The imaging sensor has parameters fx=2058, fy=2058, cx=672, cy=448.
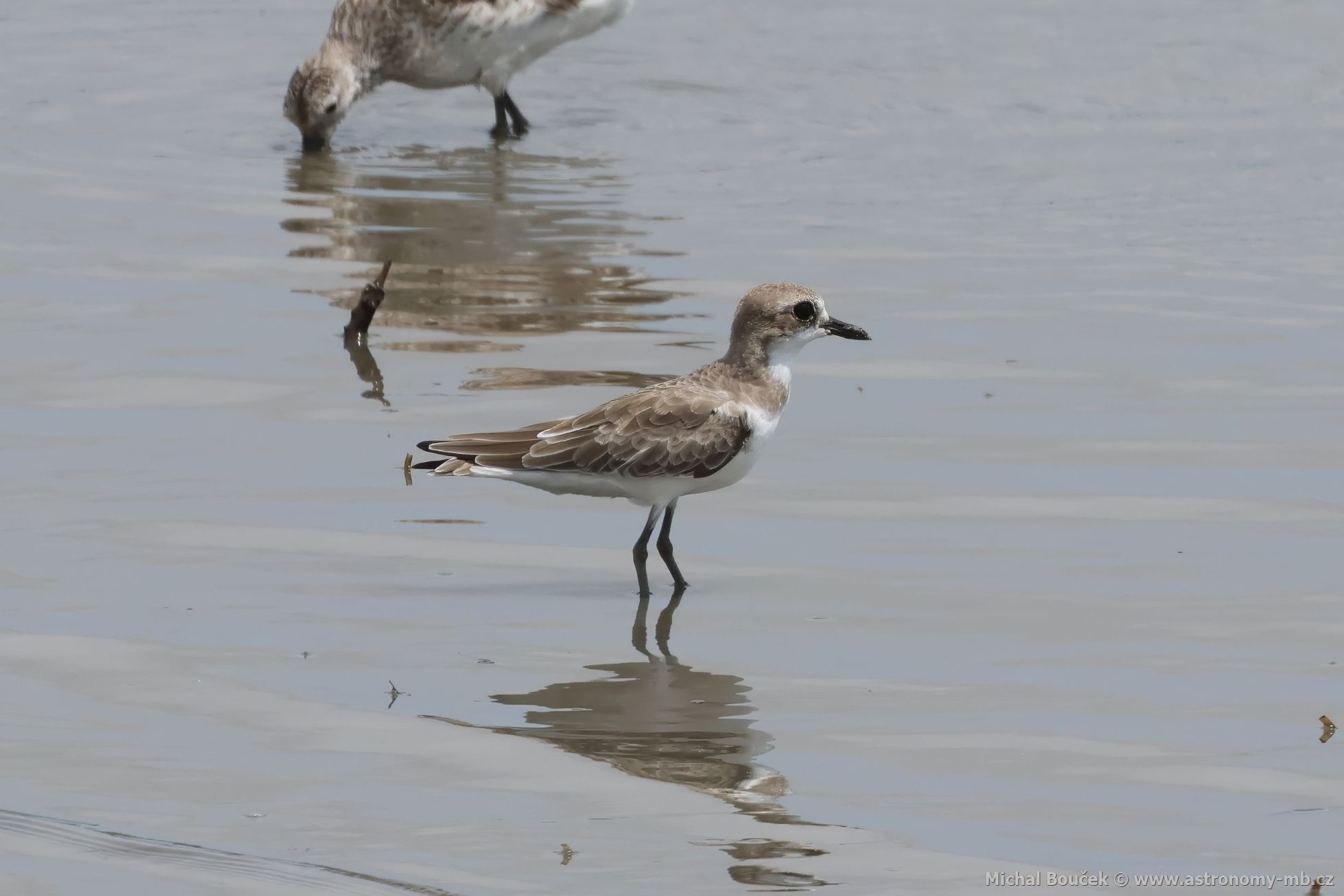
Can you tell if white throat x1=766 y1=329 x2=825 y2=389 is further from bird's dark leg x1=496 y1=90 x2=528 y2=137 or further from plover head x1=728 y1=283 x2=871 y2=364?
bird's dark leg x1=496 y1=90 x2=528 y2=137

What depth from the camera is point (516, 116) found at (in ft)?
55.0

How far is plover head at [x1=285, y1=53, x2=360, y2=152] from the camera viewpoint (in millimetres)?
15883

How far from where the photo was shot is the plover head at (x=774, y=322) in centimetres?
802

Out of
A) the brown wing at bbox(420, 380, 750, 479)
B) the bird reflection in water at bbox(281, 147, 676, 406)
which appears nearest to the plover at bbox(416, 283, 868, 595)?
the brown wing at bbox(420, 380, 750, 479)

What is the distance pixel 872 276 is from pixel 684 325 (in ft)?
4.81

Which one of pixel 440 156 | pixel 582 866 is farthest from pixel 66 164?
pixel 582 866

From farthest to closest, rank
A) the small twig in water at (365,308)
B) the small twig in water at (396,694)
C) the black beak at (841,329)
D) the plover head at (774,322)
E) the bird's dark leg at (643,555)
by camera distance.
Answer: the small twig in water at (365,308) → the black beak at (841,329) → the plover head at (774,322) → the bird's dark leg at (643,555) → the small twig in water at (396,694)

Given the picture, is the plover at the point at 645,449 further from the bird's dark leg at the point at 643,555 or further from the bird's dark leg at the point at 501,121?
the bird's dark leg at the point at 501,121

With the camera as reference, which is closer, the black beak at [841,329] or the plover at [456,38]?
the black beak at [841,329]

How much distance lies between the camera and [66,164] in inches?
576

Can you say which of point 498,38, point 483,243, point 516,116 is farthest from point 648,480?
point 498,38

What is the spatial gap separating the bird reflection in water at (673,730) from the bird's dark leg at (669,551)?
0.50 metres

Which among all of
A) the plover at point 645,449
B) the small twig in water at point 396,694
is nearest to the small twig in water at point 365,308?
the plover at point 645,449

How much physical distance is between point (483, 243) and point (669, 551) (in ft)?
19.1
